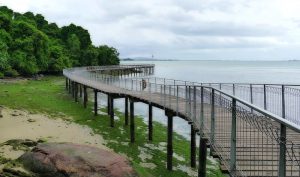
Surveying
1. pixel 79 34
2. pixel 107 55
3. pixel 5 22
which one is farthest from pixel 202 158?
pixel 79 34

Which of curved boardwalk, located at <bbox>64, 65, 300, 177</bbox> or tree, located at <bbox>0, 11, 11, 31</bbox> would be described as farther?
tree, located at <bbox>0, 11, 11, 31</bbox>

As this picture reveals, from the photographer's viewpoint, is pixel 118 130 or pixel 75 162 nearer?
A: pixel 75 162

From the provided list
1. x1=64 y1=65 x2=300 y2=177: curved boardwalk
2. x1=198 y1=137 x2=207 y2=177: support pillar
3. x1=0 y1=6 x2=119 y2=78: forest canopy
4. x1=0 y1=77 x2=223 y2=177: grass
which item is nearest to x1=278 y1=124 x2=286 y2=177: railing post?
x1=64 y1=65 x2=300 y2=177: curved boardwalk

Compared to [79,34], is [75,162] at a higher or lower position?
lower

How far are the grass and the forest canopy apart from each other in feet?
14.0

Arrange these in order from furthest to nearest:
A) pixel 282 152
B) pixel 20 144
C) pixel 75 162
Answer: pixel 20 144
pixel 75 162
pixel 282 152

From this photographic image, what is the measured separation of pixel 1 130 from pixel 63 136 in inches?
158

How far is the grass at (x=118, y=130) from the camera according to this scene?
21766mm

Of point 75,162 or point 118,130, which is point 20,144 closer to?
point 75,162

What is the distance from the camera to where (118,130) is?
3012 cm

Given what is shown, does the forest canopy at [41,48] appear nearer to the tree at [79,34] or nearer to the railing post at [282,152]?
the tree at [79,34]

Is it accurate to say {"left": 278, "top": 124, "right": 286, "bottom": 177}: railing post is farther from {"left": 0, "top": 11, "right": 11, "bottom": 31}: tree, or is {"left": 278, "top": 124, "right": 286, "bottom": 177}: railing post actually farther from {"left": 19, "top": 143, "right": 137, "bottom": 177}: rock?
{"left": 0, "top": 11, "right": 11, "bottom": 31}: tree

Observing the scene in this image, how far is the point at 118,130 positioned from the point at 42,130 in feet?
18.6

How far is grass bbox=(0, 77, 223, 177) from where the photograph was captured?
21.8 m
